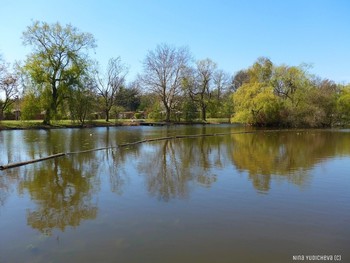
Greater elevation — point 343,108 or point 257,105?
point 257,105

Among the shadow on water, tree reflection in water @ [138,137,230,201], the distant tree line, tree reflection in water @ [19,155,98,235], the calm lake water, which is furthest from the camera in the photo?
the distant tree line

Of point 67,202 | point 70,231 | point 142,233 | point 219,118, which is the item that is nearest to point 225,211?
point 142,233

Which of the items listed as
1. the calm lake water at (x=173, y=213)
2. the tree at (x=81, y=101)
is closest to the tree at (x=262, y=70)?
the tree at (x=81, y=101)

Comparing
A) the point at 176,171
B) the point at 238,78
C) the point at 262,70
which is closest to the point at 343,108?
the point at 262,70

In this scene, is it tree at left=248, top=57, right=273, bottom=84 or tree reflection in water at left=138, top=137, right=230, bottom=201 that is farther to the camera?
tree at left=248, top=57, right=273, bottom=84

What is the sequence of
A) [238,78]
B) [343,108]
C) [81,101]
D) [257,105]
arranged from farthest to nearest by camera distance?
[238,78], [343,108], [257,105], [81,101]

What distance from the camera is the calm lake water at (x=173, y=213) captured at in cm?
601

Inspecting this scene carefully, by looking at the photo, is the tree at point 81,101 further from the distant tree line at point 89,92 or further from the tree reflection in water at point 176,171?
the tree reflection in water at point 176,171

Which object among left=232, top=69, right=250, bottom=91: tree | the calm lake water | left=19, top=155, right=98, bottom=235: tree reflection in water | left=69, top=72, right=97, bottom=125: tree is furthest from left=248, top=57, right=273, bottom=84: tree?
left=19, top=155, right=98, bottom=235: tree reflection in water

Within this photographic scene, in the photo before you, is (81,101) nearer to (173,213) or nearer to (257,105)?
(257,105)

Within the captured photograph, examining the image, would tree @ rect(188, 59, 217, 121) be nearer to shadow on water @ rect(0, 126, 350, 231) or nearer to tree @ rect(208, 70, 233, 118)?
tree @ rect(208, 70, 233, 118)

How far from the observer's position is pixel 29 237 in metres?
6.67

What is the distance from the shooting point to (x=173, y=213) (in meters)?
A: 8.00

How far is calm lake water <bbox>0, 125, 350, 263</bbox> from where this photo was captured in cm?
601
